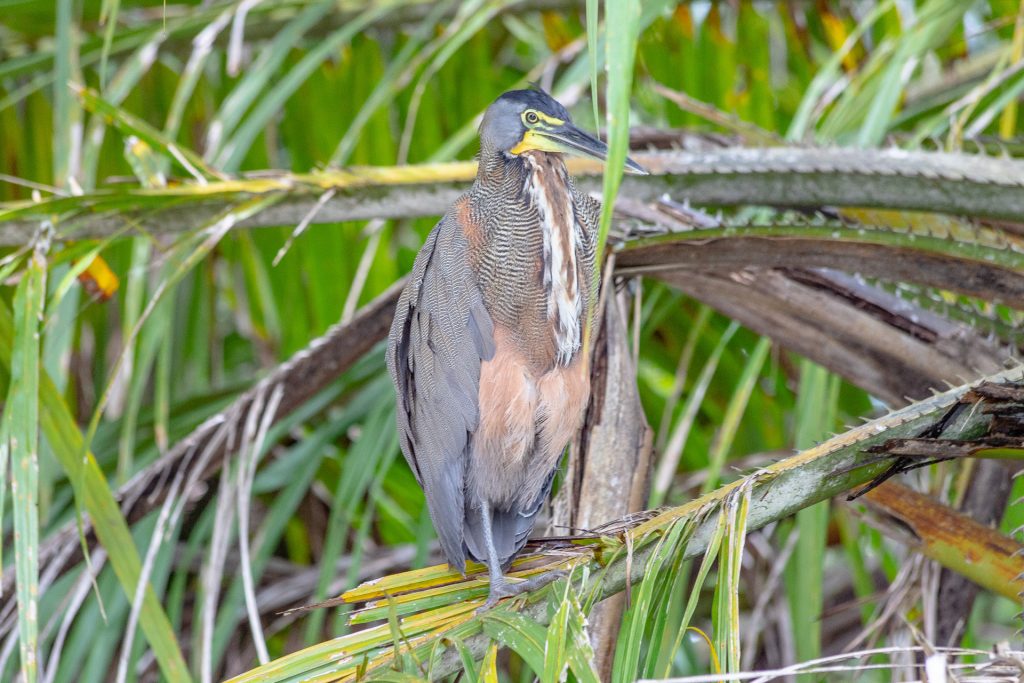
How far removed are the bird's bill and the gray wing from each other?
21 centimetres

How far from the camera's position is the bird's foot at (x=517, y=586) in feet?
5.41

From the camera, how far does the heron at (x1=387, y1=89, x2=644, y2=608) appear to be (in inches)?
80.9

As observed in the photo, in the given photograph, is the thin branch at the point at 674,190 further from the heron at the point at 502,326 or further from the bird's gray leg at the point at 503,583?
the bird's gray leg at the point at 503,583

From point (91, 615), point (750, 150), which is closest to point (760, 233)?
point (750, 150)

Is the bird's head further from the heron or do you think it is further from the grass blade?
the grass blade

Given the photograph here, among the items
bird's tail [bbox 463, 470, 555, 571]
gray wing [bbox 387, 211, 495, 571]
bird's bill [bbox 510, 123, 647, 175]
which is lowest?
bird's tail [bbox 463, 470, 555, 571]

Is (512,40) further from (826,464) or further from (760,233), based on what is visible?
(826,464)

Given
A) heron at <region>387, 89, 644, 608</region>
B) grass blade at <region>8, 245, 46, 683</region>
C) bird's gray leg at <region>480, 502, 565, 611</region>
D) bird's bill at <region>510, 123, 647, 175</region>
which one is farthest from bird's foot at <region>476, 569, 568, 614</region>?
bird's bill at <region>510, 123, 647, 175</region>

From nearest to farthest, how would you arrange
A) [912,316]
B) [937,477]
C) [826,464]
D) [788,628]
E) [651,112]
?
[826,464]
[912,316]
[937,477]
[788,628]
[651,112]

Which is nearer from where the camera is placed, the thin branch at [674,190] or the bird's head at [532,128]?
the thin branch at [674,190]

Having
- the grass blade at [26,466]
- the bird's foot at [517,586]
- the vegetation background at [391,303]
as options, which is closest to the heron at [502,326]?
the vegetation background at [391,303]

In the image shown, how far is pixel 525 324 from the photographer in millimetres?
2074

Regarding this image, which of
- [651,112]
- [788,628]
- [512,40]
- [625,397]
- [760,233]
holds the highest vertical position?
[512,40]

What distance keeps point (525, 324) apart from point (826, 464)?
77 cm
